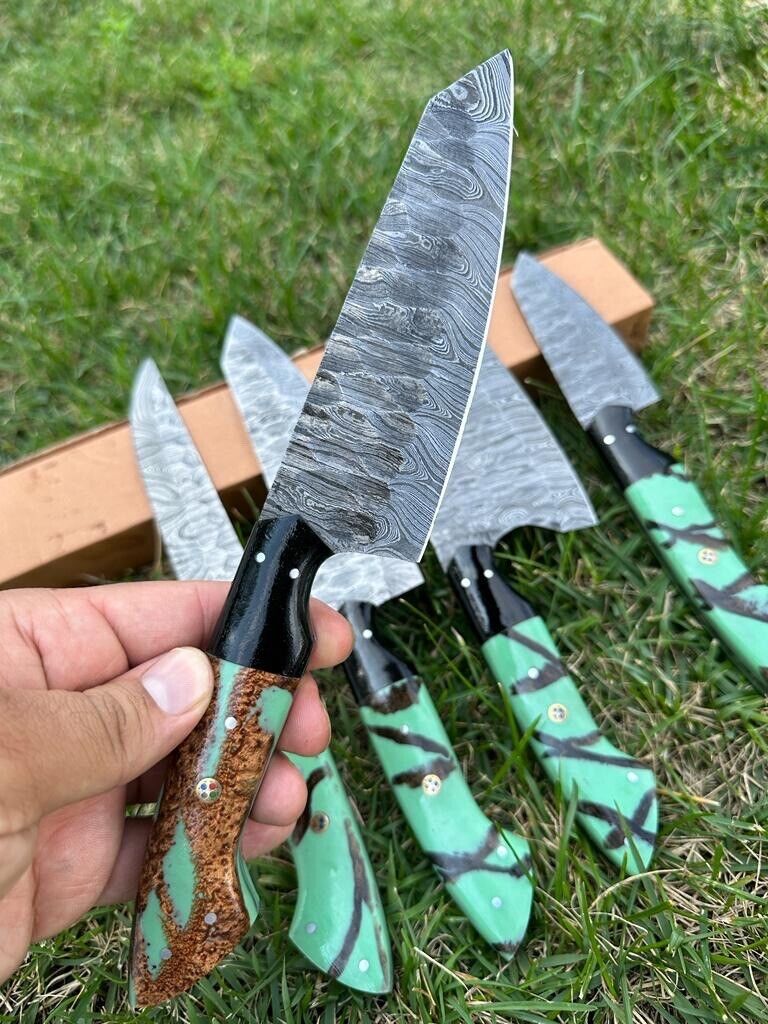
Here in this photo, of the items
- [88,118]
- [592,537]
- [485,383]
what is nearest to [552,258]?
[485,383]

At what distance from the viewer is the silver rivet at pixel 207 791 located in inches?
40.7

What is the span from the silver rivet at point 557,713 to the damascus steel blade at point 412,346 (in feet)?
1.35

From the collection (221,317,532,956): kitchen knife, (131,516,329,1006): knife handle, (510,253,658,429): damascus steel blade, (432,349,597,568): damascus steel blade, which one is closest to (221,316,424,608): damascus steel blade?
(221,317,532,956): kitchen knife

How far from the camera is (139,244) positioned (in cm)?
212

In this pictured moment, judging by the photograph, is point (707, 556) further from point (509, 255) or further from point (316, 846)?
point (509, 255)

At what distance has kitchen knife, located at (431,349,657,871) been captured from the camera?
133cm

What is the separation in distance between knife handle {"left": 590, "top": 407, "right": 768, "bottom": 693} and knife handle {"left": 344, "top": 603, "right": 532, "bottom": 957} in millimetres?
515

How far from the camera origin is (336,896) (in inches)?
49.4

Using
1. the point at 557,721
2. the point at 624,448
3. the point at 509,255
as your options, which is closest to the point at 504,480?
the point at 624,448

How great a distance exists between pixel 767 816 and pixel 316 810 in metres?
0.74

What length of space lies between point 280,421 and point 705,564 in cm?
84

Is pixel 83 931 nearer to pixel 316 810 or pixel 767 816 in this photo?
pixel 316 810

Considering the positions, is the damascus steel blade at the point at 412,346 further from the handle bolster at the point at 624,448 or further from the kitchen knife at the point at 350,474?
the handle bolster at the point at 624,448

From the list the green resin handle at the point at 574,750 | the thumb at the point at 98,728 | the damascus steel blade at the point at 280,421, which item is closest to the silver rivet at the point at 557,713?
the green resin handle at the point at 574,750
